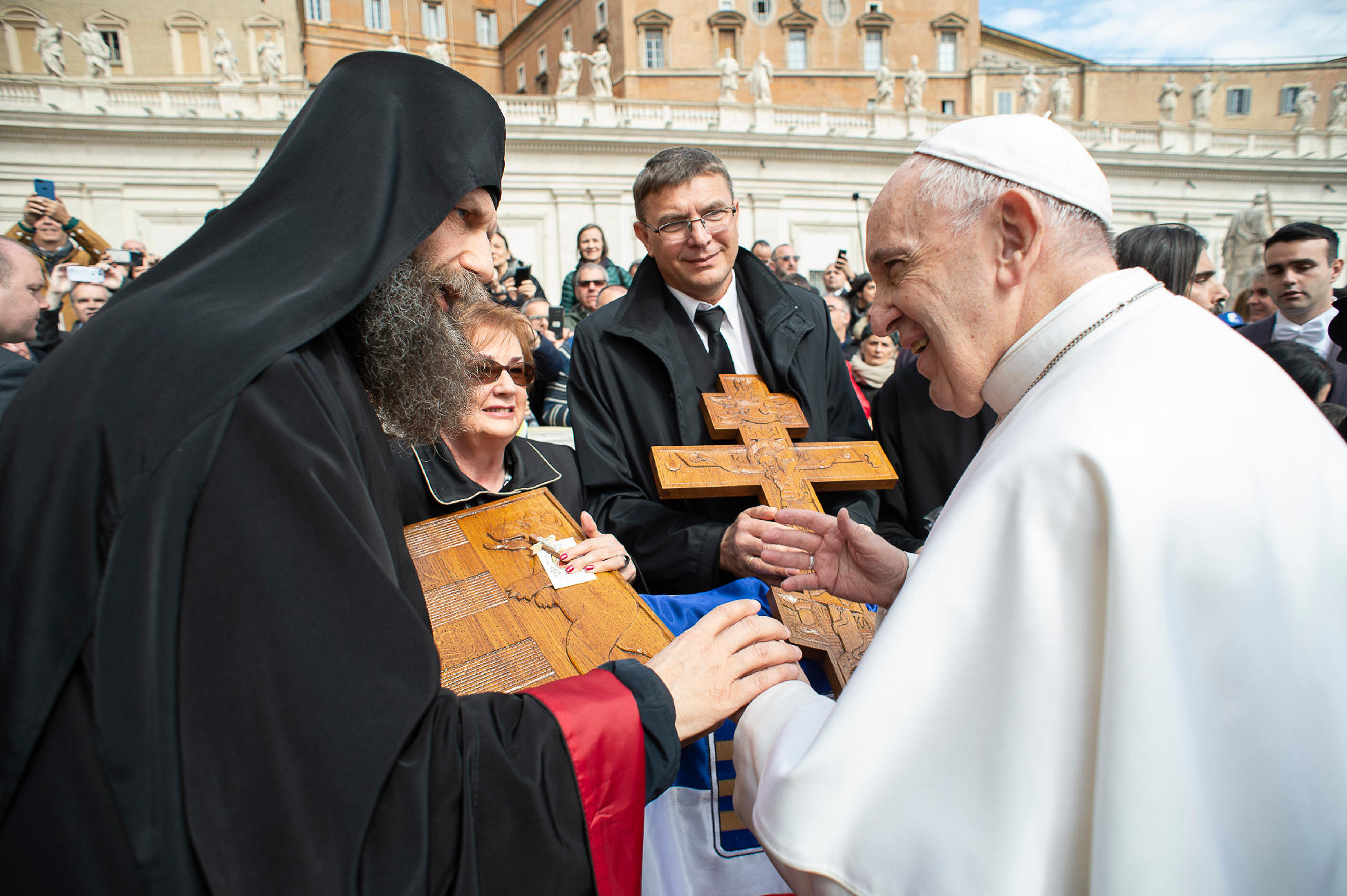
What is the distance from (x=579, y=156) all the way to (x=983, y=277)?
24.6 metres

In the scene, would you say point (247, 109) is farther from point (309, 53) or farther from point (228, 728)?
point (228, 728)

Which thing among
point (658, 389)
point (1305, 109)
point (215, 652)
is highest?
point (1305, 109)

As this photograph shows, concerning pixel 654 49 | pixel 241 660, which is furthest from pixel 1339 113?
pixel 241 660

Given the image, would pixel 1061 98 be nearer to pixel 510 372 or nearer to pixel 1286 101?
pixel 1286 101

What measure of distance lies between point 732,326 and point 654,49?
38463 millimetres

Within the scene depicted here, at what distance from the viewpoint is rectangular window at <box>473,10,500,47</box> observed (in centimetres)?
4431

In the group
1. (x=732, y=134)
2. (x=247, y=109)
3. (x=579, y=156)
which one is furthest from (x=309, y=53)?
(x=732, y=134)

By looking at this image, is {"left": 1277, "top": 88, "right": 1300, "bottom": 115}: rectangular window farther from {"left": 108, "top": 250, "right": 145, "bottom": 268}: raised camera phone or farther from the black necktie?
the black necktie

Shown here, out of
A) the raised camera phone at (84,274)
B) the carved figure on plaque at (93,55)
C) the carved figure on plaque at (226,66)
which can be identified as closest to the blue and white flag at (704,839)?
the raised camera phone at (84,274)

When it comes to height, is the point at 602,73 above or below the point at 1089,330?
above

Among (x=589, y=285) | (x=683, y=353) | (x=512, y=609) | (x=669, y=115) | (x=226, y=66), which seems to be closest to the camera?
(x=512, y=609)

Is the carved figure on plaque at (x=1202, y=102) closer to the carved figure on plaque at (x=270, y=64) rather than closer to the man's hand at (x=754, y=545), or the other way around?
the carved figure on plaque at (x=270, y=64)

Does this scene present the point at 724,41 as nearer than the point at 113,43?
No

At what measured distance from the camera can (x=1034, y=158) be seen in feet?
5.40
